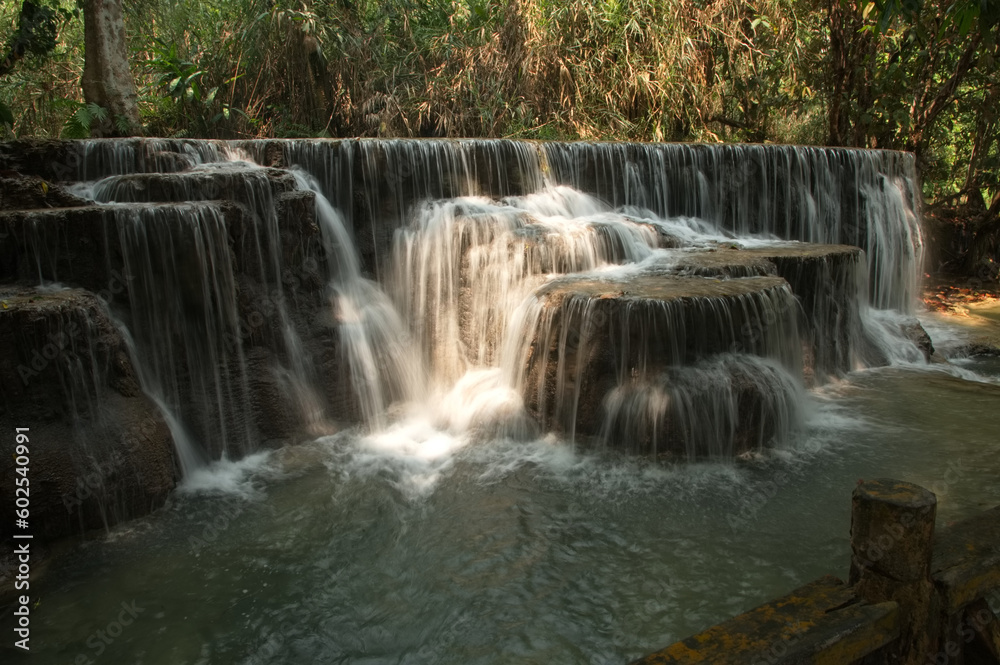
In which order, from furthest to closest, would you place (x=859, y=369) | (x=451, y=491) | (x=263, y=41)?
(x=263, y=41) < (x=859, y=369) < (x=451, y=491)

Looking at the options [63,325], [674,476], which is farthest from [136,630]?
[674,476]

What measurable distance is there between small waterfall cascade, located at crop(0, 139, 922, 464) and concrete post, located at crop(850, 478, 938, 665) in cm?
333

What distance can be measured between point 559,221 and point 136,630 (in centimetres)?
605

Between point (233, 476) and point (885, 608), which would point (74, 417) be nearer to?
point (233, 476)

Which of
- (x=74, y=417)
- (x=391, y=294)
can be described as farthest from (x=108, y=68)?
(x=74, y=417)

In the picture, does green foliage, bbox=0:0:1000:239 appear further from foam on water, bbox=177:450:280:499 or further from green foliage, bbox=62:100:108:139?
foam on water, bbox=177:450:280:499

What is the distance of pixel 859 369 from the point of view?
8.48m

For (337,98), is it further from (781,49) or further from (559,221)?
(781,49)

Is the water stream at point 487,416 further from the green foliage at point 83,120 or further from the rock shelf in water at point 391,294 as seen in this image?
the green foliage at point 83,120

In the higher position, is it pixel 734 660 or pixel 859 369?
pixel 734 660

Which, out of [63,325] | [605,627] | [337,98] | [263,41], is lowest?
[605,627]

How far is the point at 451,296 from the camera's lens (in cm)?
782

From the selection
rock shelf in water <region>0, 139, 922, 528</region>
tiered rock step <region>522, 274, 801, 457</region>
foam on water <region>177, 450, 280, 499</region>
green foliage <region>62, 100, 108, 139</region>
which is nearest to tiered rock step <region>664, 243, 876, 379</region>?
rock shelf in water <region>0, 139, 922, 528</region>

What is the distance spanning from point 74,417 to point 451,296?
3813 mm
